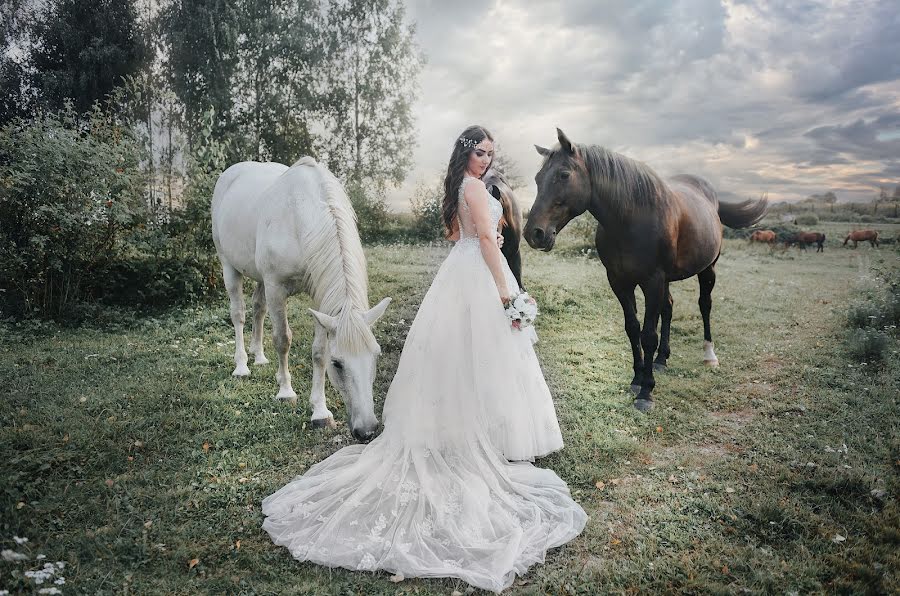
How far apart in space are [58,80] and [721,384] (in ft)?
42.0

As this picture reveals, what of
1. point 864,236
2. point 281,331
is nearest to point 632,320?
point 281,331

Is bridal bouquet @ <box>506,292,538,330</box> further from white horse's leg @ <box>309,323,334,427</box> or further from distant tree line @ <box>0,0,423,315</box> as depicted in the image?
distant tree line @ <box>0,0,423,315</box>

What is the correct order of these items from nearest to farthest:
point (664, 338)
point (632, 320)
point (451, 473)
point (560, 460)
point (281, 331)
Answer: point (451, 473) < point (560, 460) < point (281, 331) < point (632, 320) < point (664, 338)

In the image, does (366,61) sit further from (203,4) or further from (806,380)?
(806,380)

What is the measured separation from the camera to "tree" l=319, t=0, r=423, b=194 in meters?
11.2

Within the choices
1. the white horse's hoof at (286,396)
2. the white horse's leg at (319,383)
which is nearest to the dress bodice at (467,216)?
the white horse's leg at (319,383)

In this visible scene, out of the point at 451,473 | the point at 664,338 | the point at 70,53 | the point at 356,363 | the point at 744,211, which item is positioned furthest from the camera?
the point at 70,53

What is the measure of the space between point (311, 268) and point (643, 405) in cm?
316

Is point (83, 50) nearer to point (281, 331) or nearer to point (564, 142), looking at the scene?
point (281, 331)

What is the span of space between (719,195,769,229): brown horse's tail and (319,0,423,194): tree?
24.0ft

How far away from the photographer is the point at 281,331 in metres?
4.56

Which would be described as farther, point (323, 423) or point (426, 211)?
point (426, 211)

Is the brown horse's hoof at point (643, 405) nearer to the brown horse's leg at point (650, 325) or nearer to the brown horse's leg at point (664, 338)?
the brown horse's leg at point (650, 325)

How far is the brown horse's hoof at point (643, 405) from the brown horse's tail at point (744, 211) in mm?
3015
